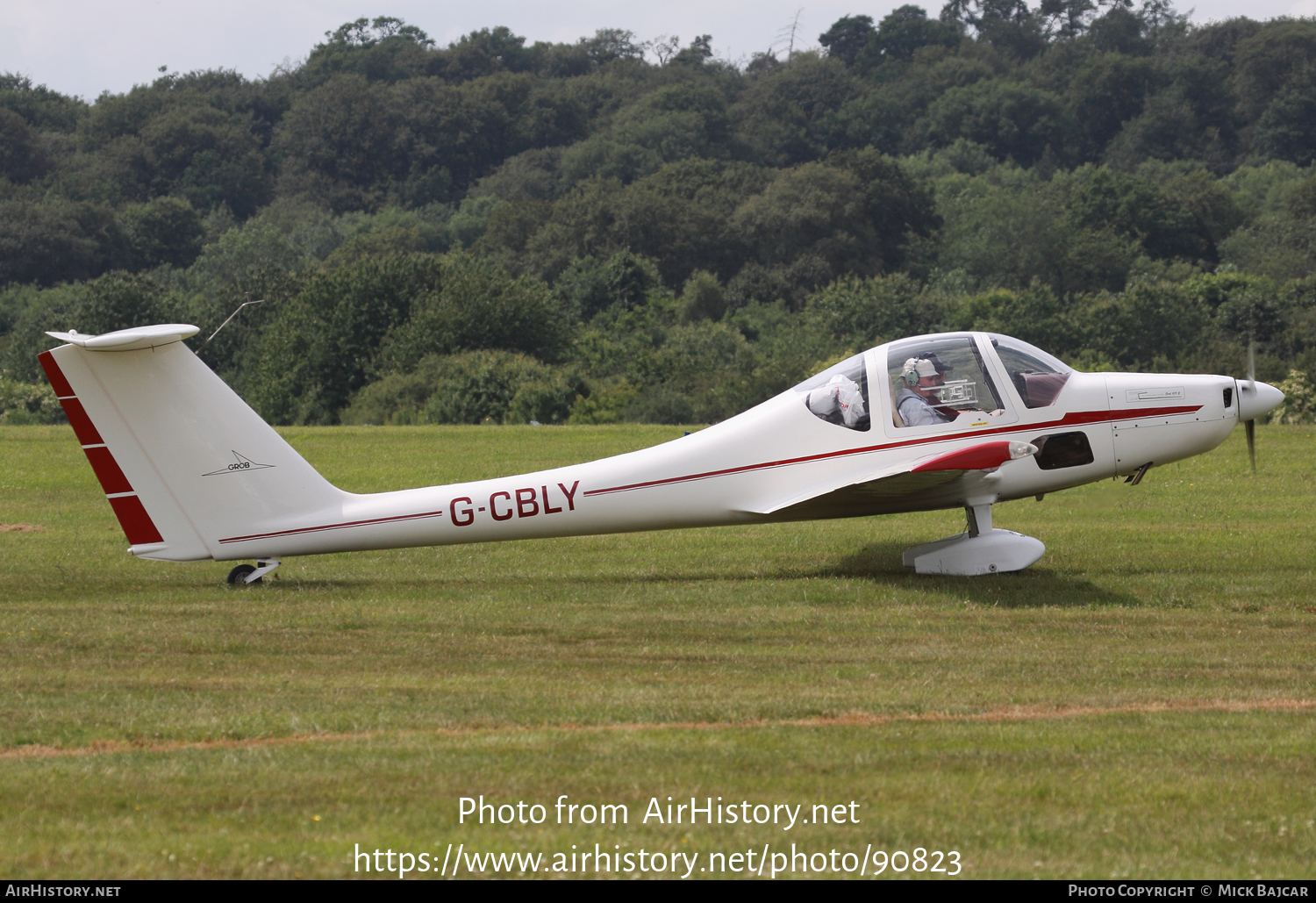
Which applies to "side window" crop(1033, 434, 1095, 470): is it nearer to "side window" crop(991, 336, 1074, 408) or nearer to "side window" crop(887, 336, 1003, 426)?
"side window" crop(991, 336, 1074, 408)

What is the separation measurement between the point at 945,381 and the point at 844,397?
906 mm

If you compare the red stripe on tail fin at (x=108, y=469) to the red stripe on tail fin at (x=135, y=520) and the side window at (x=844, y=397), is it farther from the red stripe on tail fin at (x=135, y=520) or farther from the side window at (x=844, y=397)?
the side window at (x=844, y=397)

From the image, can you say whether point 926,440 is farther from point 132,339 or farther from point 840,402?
point 132,339

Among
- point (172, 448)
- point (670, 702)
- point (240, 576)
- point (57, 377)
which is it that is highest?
point (57, 377)

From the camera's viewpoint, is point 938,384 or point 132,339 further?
point 938,384

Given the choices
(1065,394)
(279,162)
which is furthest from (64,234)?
(1065,394)

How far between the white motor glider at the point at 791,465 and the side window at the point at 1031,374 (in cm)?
2

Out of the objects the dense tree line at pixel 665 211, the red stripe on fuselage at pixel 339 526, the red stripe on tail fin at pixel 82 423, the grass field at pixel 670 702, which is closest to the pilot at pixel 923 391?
the grass field at pixel 670 702

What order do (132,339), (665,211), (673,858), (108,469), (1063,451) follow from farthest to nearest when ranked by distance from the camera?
(665,211) → (1063,451) → (108,469) → (132,339) → (673,858)

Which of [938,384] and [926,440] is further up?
[938,384]

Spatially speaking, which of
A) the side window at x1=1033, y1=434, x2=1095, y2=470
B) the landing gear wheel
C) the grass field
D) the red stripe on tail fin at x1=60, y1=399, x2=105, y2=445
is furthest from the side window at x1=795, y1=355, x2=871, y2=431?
the red stripe on tail fin at x1=60, y1=399, x2=105, y2=445

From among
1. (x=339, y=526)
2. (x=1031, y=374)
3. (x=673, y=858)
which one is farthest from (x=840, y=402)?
(x=673, y=858)

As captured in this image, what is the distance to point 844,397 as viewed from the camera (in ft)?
40.0

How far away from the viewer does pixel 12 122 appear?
118 metres
